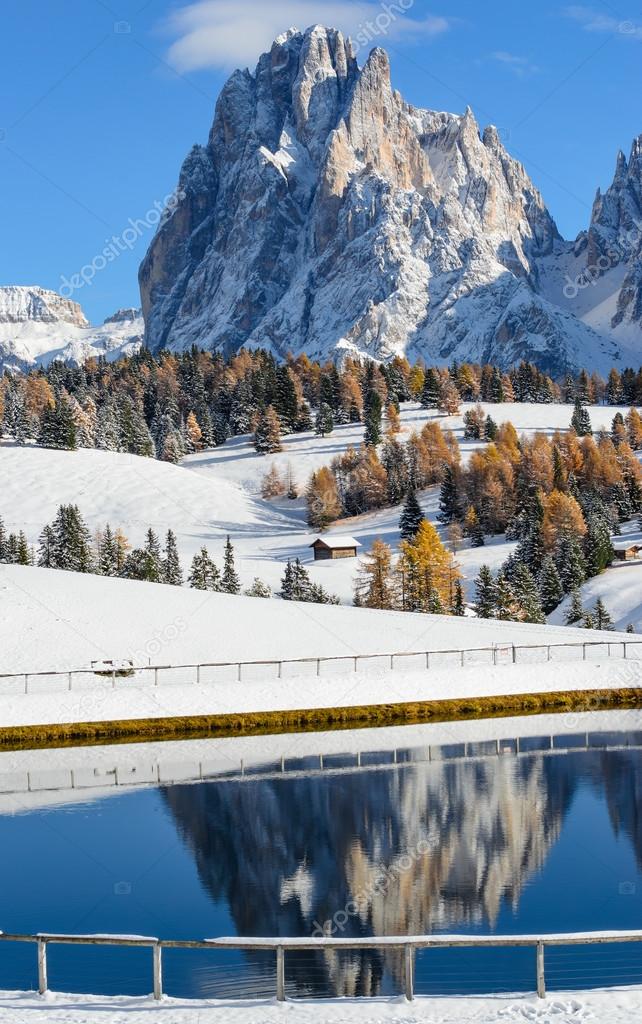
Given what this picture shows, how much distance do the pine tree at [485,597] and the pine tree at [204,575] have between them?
24.3m

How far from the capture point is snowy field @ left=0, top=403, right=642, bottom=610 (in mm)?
132875

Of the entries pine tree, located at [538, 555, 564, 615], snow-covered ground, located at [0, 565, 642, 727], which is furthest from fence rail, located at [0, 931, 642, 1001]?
pine tree, located at [538, 555, 564, 615]

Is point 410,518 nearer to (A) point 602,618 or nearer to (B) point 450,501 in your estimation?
(B) point 450,501

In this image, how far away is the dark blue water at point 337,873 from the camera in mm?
21906

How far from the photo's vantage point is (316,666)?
5816 cm

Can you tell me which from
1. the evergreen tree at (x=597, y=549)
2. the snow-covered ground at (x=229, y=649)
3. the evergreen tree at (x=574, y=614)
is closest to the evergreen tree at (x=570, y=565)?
the evergreen tree at (x=597, y=549)

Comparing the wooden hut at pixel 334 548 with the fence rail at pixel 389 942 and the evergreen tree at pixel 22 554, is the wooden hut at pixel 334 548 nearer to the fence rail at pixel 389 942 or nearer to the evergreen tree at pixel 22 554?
the evergreen tree at pixel 22 554

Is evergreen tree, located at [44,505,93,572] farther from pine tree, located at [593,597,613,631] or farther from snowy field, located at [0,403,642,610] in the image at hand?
pine tree, located at [593,597,613,631]

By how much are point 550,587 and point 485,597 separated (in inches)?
590

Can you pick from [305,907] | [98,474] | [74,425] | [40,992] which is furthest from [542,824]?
[74,425]

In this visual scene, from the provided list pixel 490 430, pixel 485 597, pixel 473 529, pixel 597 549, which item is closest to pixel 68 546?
pixel 485 597

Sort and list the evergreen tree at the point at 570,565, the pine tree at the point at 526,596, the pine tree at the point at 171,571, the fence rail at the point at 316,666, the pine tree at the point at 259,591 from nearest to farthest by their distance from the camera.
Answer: the fence rail at the point at 316,666, the pine tree at the point at 526,596, the pine tree at the point at 259,591, the pine tree at the point at 171,571, the evergreen tree at the point at 570,565

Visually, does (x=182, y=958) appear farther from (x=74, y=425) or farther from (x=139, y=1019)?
(x=74, y=425)
